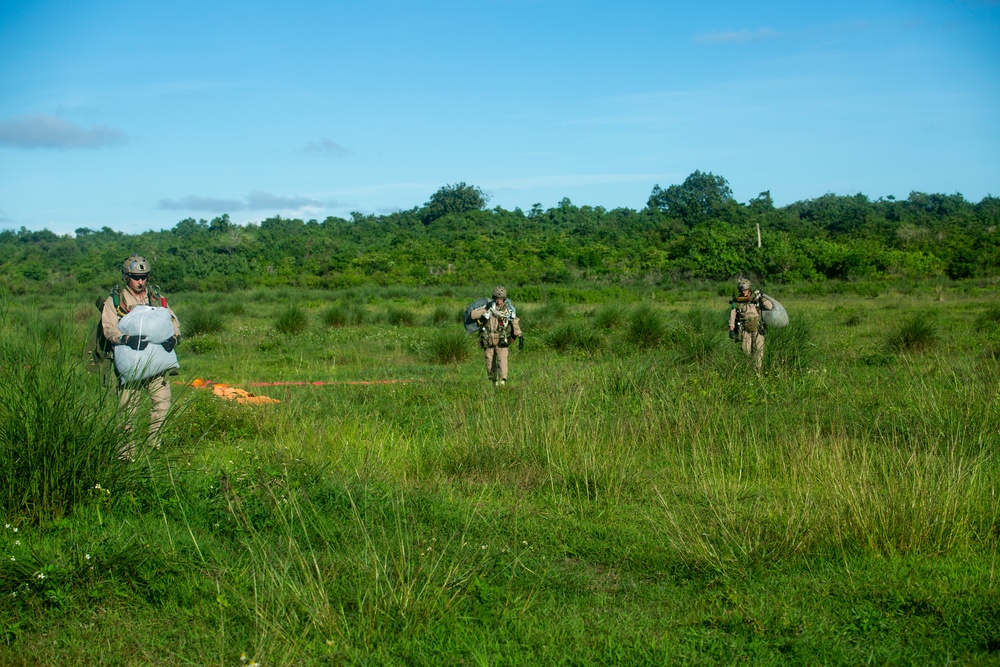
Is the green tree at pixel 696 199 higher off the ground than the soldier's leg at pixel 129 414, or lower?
higher

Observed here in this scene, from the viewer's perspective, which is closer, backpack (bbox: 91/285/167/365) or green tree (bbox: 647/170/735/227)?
backpack (bbox: 91/285/167/365)

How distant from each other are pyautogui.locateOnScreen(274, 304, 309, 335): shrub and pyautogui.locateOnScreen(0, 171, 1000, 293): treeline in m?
18.5

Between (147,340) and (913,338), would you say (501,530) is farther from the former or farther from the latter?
(913,338)

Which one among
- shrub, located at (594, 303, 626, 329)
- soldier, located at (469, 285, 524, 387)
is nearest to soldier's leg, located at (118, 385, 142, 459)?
soldier, located at (469, 285, 524, 387)

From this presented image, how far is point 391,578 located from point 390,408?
524cm

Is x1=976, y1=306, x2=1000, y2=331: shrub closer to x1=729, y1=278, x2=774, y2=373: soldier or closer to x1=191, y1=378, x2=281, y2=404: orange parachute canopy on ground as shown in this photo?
x1=729, y1=278, x2=774, y2=373: soldier

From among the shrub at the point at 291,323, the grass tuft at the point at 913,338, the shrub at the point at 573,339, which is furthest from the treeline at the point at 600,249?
the grass tuft at the point at 913,338

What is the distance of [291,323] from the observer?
20.9 metres

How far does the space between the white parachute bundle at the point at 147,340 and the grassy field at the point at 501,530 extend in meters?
0.54

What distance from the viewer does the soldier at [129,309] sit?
6230 millimetres

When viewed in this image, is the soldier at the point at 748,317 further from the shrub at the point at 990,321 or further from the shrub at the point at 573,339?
the shrub at the point at 990,321

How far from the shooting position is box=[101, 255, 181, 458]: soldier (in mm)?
6230

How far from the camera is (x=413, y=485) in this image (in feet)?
19.2

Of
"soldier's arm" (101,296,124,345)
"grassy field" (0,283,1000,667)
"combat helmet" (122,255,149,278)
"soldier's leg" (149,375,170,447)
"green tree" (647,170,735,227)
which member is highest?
"green tree" (647,170,735,227)
